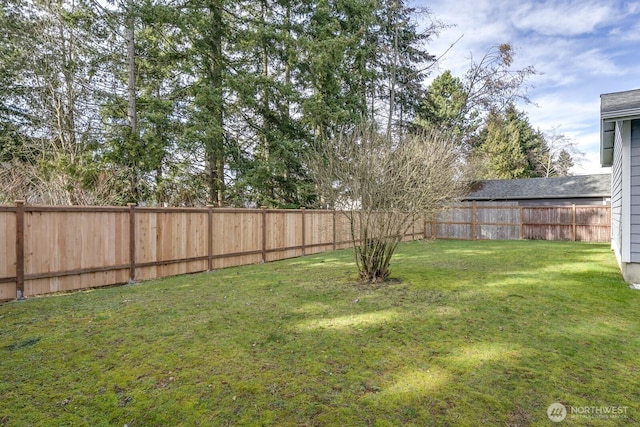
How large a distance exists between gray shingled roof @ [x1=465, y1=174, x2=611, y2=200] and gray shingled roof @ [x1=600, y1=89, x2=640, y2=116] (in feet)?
38.6

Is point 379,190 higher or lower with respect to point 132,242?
higher

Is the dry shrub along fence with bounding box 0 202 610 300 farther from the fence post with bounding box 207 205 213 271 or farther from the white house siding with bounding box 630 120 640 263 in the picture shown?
the white house siding with bounding box 630 120 640 263

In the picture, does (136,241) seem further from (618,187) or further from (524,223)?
(524,223)

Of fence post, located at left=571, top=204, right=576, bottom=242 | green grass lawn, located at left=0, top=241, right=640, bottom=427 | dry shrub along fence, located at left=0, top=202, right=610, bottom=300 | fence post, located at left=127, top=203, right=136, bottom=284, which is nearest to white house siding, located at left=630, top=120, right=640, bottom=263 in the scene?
green grass lawn, located at left=0, top=241, right=640, bottom=427

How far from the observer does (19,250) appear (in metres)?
4.94

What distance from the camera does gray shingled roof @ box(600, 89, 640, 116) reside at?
5.45 metres

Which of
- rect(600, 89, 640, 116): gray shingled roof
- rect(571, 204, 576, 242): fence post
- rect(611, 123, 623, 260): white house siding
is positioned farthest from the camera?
rect(571, 204, 576, 242): fence post

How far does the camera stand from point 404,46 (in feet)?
60.3

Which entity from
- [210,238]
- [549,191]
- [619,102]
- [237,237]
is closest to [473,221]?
[549,191]

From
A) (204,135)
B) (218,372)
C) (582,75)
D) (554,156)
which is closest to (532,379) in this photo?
(218,372)

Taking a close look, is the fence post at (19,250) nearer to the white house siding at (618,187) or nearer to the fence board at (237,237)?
the fence board at (237,237)

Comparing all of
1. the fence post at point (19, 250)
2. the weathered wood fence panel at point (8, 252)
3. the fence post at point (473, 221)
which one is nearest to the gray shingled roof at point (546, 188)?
the fence post at point (473, 221)

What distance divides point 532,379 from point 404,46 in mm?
19055

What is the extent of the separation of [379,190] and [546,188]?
1705 centimetres
